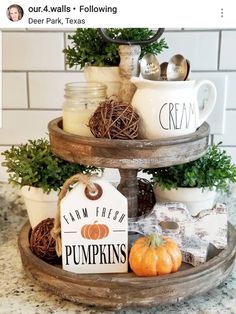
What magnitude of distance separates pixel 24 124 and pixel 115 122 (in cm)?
41

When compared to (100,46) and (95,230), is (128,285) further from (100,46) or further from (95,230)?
(100,46)

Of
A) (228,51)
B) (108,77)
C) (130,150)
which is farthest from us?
(228,51)

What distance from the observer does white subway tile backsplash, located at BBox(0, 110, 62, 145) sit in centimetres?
99

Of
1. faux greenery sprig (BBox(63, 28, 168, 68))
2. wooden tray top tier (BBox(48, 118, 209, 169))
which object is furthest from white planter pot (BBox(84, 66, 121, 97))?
wooden tray top tier (BBox(48, 118, 209, 169))

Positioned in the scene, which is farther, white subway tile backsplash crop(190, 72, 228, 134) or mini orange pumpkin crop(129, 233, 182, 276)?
white subway tile backsplash crop(190, 72, 228, 134)

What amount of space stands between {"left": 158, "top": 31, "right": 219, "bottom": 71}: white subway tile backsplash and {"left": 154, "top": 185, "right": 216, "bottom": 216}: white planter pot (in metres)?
0.28

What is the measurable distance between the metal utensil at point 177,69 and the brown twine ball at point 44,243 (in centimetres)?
29

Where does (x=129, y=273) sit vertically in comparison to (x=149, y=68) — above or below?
below

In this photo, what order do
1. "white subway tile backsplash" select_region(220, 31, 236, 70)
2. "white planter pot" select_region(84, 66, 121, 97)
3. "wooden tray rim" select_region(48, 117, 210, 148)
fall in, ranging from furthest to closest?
"white subway tile backsplash" select_region(220, 31, 236, 70), "white planter pot" select_region(84, 66, 121, 97), "wooden tray rim" select_region(48, 117, 210, 148)

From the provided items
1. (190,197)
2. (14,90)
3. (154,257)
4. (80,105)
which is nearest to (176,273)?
(154,257)

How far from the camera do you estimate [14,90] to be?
0.98 metres
